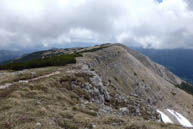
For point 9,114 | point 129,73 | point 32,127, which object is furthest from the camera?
point 129,73

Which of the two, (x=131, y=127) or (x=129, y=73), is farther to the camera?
(x=129, y=73)

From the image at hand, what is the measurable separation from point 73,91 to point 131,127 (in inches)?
651

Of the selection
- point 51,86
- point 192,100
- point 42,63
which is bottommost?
point 192,100

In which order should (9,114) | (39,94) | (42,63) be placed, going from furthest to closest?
(42,63)
(39,94)
(9,114)

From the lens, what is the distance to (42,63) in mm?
49656

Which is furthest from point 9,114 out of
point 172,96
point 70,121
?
point 172,96

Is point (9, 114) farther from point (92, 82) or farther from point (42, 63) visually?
point (42, 63)

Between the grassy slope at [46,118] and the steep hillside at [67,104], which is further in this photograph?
the steep hillside at [67,104]

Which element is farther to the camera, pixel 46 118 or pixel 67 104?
pixel 67 104

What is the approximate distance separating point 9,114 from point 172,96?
10849 cm

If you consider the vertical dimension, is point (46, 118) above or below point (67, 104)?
above

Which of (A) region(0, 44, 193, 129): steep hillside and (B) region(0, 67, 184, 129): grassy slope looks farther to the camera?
(A) region(0, 44, 193, 129): steep hillside

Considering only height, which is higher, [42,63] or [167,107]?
[42,63]

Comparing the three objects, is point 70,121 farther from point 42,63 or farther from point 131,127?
point 42,63
